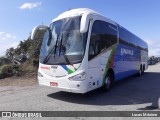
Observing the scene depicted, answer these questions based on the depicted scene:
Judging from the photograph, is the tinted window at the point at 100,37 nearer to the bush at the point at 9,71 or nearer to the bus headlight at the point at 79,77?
the bus headlight at the point at 79,77

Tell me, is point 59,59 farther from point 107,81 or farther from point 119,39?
point 119,39

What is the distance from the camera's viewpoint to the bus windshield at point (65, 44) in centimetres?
747

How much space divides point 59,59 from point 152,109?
3.86m

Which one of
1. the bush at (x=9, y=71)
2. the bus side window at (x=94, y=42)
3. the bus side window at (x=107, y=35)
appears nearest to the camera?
the bus side window at (x=94, y=42)

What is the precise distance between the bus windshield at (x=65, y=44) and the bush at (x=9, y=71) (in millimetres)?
8705

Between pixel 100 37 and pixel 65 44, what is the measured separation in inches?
71.6

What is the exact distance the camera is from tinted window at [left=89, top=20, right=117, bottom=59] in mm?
7984

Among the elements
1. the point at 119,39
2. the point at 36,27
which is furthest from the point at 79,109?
the point at 119,39

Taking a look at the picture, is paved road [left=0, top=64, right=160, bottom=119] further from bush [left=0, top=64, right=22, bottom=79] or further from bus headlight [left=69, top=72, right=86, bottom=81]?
bush [left=0, top=64, right=22, bottom=79]

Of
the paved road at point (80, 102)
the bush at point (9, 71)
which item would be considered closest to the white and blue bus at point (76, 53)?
the paved road at point (80, 102)

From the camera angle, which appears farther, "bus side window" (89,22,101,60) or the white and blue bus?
"bus side window" (89,22,101,60)

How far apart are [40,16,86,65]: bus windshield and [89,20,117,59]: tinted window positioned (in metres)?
0.59

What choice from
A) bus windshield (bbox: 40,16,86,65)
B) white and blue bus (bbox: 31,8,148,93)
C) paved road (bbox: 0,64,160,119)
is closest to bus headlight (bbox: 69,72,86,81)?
white and blue bus (bbox: 31,8,148,93)

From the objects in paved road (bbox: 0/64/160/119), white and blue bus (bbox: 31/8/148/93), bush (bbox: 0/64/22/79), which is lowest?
paved road (bbox: 0/64/160/119)
